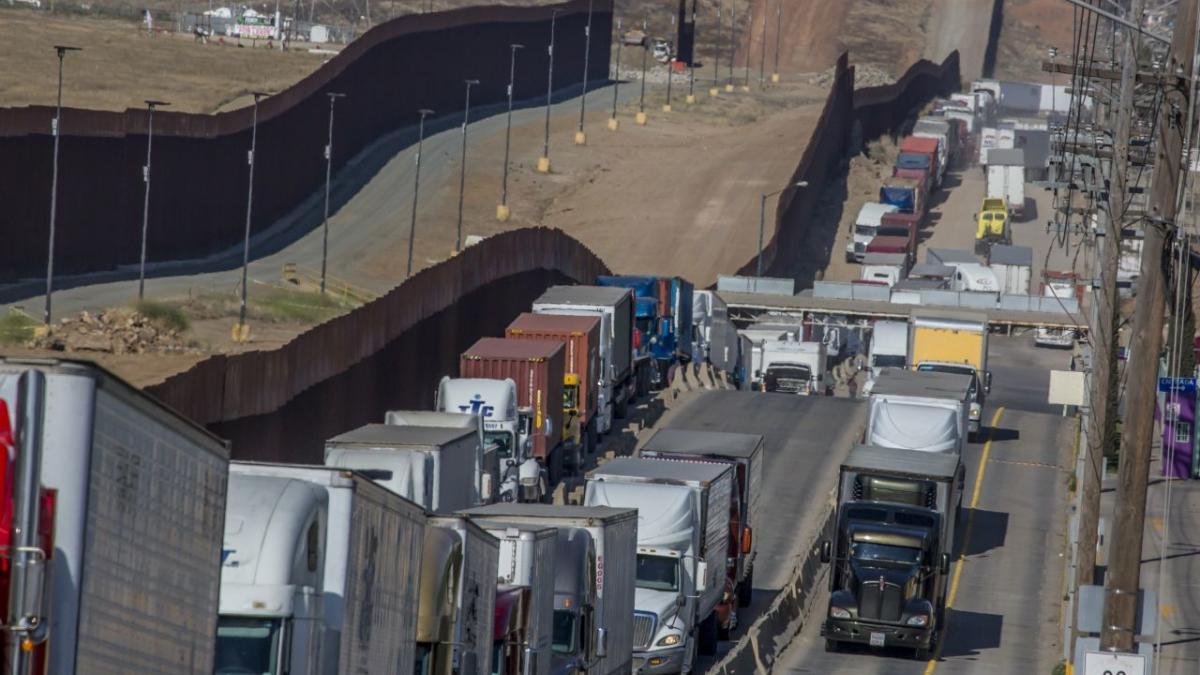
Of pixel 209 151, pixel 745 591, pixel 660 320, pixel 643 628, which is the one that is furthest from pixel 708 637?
pixel 209 151

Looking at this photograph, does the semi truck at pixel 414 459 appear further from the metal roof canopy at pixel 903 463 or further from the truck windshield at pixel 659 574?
the metal roof canopy at pixel 903 463

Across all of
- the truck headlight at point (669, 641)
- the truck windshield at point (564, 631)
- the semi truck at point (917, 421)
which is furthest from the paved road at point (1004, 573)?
the truck windshield at point (564, 631)

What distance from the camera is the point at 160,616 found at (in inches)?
507

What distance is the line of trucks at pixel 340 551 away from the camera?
11.0m

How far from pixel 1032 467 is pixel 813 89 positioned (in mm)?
131757

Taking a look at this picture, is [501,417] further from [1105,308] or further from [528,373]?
[1105,308]

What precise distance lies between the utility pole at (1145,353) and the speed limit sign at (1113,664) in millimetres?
1620

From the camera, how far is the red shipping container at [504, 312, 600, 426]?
54.9 m

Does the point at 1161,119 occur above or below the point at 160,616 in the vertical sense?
above

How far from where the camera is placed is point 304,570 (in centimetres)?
1598

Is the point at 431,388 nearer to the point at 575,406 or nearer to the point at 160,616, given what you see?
the point at 575,406

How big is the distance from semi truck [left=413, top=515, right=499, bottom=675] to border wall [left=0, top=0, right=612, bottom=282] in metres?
51.3

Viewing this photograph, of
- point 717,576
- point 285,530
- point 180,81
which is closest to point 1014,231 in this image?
point 180,81

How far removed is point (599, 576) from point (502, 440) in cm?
1803
